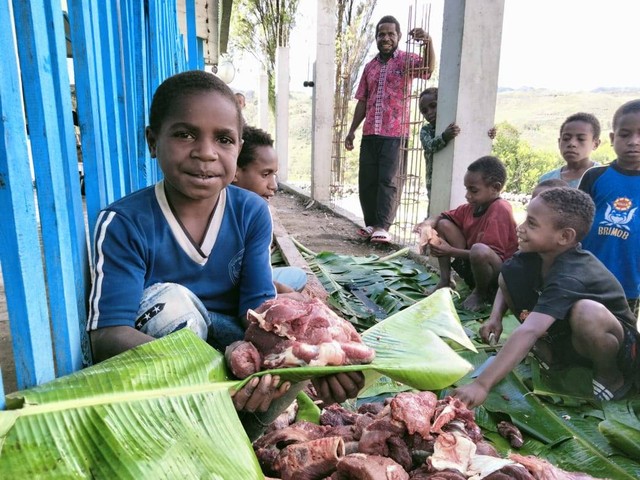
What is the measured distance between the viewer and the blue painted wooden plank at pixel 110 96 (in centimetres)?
190

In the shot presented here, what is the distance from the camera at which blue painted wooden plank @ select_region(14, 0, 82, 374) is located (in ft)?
3.83

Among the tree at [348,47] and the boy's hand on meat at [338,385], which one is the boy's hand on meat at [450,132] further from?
the tree at [348,47]

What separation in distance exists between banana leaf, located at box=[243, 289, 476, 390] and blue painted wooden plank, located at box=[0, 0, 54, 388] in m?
0.54

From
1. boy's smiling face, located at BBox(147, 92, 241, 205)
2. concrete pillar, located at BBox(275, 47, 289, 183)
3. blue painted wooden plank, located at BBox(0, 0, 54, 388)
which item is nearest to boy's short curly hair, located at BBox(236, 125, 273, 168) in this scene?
boy's smiling face, located at BBox(147, 92, 241, 205)

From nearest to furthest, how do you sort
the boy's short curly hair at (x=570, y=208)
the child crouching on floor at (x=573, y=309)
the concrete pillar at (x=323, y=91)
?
the child crouching on floor at (x=573, y=309) → the boy's short curly hair at (x=570, y=208) → the concrete pillar at (x=323, y=91)

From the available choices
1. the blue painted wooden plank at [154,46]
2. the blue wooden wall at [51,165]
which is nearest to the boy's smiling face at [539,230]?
the blue wooden wall at [51,165]

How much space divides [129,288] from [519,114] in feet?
155

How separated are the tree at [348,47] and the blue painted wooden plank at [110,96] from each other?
10.3m

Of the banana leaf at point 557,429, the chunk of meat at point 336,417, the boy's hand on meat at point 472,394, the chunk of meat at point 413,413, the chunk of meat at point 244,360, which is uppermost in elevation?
the chunk of meat at point 244,360

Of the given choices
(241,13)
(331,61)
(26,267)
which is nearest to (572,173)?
(26,267)

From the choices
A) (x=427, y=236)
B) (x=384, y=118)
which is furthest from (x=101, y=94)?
(x=384, y=118)

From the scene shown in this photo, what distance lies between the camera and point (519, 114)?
144 feet

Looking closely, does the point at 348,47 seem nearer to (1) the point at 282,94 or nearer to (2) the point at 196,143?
(1) the point at 282,94

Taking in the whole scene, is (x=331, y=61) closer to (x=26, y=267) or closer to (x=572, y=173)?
(x=572, y=173)
